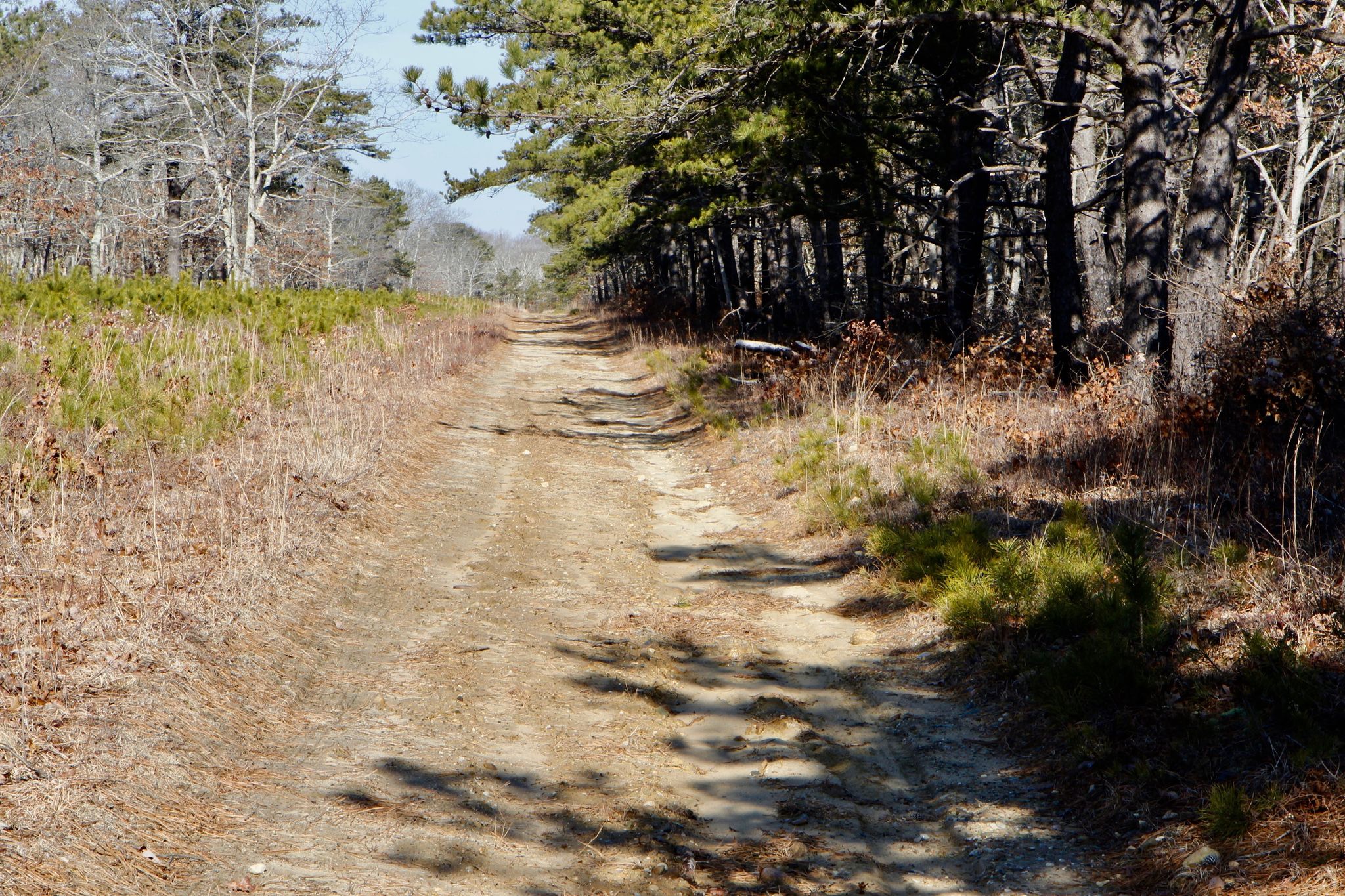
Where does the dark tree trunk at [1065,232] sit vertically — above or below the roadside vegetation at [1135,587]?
above

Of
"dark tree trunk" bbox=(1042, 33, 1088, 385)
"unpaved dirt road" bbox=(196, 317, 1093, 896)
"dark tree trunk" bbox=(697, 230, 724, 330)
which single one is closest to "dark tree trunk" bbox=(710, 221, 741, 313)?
"dark tree trunk" bbox=(697, 230, 724, 330)

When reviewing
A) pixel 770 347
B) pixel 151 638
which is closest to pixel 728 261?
pixel 770 347

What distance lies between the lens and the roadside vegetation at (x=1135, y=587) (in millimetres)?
3551

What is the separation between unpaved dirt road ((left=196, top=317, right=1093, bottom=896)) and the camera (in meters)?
3.48

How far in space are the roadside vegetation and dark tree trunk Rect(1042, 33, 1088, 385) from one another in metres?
0.57

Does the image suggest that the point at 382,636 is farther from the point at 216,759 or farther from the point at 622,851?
the point at 622,851

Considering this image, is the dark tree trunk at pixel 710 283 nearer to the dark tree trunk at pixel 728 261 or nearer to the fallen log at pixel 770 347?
the dark tree trunk at pixel 728 261

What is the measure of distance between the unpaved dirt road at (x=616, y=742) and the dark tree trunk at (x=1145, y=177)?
3.91 m

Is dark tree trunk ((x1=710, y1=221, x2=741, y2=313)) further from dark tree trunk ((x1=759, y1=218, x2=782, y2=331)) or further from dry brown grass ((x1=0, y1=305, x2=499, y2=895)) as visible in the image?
dry brown grass ((x1=0, y1=305, x2=499, y2=895))

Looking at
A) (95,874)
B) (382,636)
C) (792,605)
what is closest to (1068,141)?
(792,605)

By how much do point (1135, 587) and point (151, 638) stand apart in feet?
14.9

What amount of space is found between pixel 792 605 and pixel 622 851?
118 inches

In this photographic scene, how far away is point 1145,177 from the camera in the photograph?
29.0 ft

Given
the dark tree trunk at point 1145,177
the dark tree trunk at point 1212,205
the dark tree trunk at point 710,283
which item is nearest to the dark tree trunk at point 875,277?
the dark tree trunk at point 1145,177
